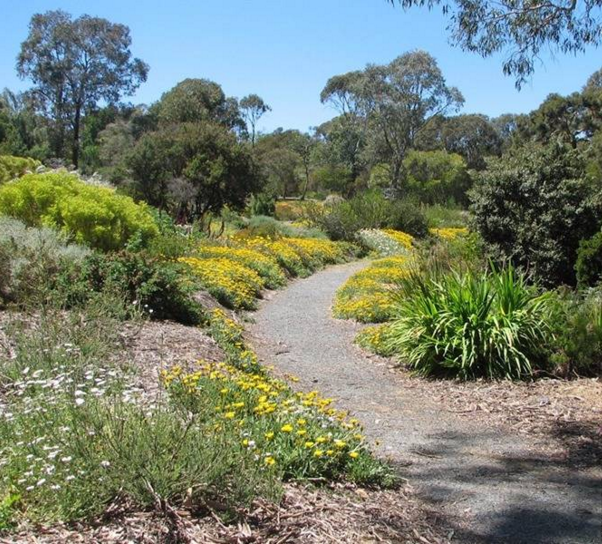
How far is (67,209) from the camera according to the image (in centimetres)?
1216

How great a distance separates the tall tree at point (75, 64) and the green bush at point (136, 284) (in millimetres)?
46113

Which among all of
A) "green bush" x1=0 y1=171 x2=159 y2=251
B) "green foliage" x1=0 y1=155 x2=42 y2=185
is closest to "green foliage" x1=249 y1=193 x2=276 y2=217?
"green foliage" x1=0 y1=155 x2=42 y2=185

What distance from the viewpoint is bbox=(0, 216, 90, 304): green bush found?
26.9 feet

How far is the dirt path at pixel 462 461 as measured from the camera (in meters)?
3.97

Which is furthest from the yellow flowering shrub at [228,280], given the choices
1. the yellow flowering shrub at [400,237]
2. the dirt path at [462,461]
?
the yellow flowering shrub at [400,237]

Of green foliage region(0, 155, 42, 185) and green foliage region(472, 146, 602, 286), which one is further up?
green foliage region(0, 155, 42, 185)

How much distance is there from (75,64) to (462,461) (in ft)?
180

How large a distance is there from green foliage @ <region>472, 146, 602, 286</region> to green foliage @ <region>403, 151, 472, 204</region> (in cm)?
3723

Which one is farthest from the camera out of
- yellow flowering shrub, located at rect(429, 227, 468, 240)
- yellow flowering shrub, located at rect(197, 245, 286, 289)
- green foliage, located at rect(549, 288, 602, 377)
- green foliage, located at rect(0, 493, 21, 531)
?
yellow flowering shrub, located at rect(429, 227, 468, 240)

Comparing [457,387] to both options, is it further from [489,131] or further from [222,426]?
[489,131]

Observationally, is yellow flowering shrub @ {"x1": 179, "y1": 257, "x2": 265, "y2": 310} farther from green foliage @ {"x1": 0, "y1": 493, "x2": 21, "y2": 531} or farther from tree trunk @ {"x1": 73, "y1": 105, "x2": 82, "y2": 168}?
tree trunk @ {"x1": 73, "y1": 105, "x2": 82, "y2": 168}

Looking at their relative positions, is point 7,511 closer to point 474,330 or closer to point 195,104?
point 474,330

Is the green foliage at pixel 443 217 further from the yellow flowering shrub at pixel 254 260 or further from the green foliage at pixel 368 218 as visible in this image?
the yellow flowering shrub at pixel 254 260

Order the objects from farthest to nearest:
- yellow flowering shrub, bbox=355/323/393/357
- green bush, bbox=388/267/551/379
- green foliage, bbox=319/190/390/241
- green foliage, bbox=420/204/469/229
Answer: green foliage, bbox=420/204/469/229 < green foliage, bbox=319/190/390/241 < yellow flowering shrub, bbox=355/323/393/357 < green bush, bbox=388/267/551/379
